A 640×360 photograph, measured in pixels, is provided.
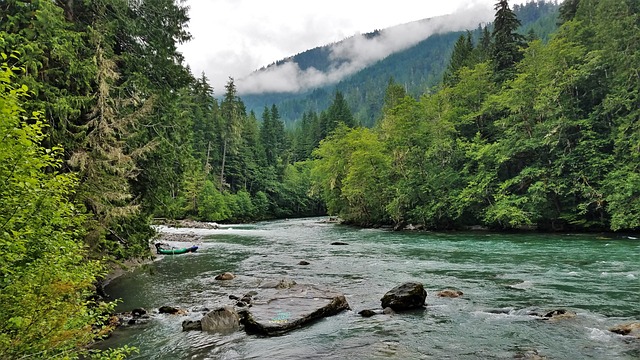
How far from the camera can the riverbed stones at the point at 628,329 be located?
9.39m

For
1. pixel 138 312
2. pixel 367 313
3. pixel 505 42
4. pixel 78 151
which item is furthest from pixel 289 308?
pixel 505 42

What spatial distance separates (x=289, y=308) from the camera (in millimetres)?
12141

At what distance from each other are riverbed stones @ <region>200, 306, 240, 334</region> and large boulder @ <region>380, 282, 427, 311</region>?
4.54m

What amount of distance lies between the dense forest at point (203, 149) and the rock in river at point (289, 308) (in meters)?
4.04

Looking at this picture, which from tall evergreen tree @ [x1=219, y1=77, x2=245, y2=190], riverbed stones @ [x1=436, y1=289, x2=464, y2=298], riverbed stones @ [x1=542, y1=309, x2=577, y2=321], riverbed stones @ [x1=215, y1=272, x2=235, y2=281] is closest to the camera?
riverbed stones @ [x1=542, y1=309, x2=577, y2=321]

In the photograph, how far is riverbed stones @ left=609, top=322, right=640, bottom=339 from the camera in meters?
9.39

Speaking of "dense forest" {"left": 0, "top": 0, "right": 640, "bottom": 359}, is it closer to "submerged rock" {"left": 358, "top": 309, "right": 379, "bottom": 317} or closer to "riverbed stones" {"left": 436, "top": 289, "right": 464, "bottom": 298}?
"submerged rock" {"left": 358, "top": 309, "right": 379, "bottom": 317}

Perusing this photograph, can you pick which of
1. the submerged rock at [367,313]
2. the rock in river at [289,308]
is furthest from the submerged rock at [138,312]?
the submerged rock at [367,313]

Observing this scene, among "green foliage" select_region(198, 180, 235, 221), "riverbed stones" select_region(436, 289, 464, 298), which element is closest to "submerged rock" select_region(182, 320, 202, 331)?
"riverbed stones" select_region(436, 289, 464, 298)

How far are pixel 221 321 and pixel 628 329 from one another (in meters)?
9.89

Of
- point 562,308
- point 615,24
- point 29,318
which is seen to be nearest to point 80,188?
point 29,318

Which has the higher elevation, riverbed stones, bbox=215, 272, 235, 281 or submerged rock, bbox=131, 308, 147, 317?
riverbed stones, bbox=215, 272, 235, 281

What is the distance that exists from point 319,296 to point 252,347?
3.83 meters

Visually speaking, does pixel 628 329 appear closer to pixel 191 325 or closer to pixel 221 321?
pixel 221 321
